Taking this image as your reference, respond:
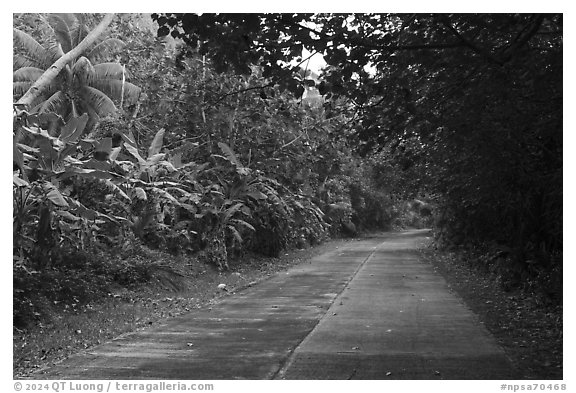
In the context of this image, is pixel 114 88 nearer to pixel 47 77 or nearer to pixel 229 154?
pixel 229 154

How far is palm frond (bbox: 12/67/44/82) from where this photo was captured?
26552 millimetres

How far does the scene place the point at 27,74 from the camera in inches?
1056

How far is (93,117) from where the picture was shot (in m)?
28.0

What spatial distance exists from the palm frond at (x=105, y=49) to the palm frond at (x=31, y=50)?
1.71 meters

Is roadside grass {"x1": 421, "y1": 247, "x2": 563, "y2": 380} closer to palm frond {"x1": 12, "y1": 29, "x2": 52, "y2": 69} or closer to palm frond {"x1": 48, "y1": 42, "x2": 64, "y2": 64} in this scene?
palm frond {"x1": 48, "y1": 42, "x2": 64, "y2": 64}

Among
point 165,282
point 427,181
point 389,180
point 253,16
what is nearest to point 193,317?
point 165,282

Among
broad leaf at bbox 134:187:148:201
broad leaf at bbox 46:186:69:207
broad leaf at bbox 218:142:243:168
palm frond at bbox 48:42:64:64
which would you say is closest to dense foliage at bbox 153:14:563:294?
broad leaf at bbox 46:186:69:207

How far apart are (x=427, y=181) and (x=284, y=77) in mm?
11162

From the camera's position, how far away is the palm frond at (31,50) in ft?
86.1

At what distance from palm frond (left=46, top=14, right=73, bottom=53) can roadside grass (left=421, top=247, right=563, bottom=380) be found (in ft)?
58.1

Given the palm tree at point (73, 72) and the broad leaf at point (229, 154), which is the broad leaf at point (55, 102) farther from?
the broad leaf at point (229, 154)

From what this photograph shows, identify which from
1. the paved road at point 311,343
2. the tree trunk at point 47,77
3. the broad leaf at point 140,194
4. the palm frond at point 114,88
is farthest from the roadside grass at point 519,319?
the palm frond at point 114,88

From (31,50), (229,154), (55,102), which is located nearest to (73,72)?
(55,102)

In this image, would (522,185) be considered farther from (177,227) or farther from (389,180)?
(389,180)
